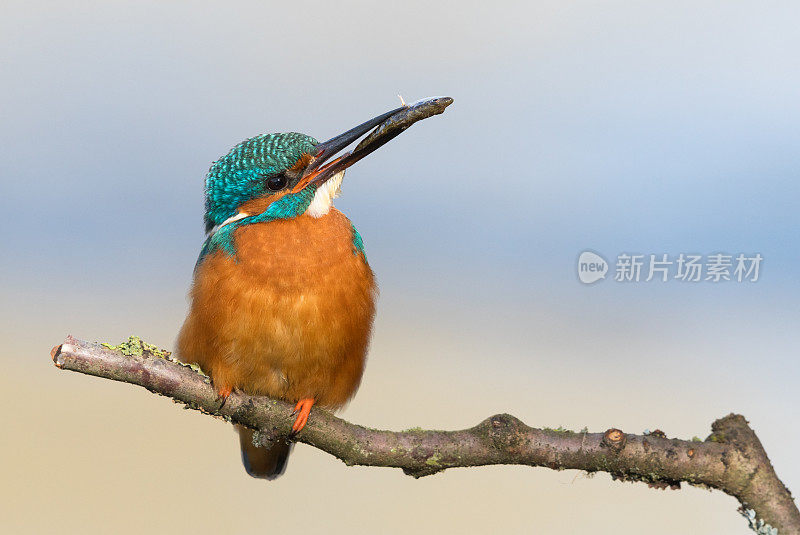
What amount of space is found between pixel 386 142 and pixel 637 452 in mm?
1364

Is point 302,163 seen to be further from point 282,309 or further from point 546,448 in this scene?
point 546,448

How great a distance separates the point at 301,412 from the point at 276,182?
0.87 meters

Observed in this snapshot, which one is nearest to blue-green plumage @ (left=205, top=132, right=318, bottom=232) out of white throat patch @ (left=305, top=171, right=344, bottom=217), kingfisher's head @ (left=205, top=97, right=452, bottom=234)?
kingfisher's head @ (left=205, top=97, right=452, bottom=234)

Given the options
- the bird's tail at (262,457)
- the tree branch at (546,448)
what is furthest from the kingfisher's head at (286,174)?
the bird's tail at (262,457)

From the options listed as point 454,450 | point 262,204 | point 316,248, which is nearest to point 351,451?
point 454,450

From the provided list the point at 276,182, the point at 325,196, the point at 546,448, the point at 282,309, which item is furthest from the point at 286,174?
the point at 546,448

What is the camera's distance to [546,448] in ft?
7.84

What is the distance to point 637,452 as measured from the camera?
7.70ft

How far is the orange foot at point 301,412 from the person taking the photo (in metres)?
2.84

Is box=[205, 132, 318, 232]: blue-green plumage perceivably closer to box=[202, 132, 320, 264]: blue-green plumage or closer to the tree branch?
box=[202, 132, 320, 264]: blue-green plumage

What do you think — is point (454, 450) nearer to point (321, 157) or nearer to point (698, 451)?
point (698, 451)

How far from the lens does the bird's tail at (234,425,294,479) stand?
12.4 ft

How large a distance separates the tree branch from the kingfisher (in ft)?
1.07

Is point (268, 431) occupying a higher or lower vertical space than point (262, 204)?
lower
